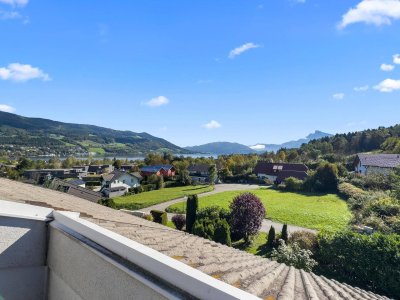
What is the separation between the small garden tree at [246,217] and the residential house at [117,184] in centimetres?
3251

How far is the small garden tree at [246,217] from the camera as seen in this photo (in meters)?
22.0

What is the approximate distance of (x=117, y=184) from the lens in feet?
175

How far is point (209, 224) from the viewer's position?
69.8 feet

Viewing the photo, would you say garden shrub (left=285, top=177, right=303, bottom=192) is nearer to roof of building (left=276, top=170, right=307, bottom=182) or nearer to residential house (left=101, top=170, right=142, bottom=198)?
roof of building (left=276, top=170, right=307, bottom=182)

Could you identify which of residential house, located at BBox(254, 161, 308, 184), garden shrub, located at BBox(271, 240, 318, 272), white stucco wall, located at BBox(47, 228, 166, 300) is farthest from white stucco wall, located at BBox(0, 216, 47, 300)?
residential house, located at BBox(254, 161, 308, 184)

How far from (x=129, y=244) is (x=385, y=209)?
25.1 m

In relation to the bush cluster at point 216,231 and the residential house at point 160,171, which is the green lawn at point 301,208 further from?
the residential house at point 160,171

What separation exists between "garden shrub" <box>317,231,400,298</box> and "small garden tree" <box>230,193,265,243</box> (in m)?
6.07

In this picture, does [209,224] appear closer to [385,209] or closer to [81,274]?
[385,209]

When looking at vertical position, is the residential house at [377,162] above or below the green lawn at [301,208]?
above

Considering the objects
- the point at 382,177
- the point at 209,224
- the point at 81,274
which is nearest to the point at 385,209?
the point at 209,224

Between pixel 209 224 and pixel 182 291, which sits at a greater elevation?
pixel 182 291

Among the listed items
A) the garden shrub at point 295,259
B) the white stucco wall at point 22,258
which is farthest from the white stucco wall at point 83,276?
the garden shrub at point 295,259

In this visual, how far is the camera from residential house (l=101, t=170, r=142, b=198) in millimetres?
51688
